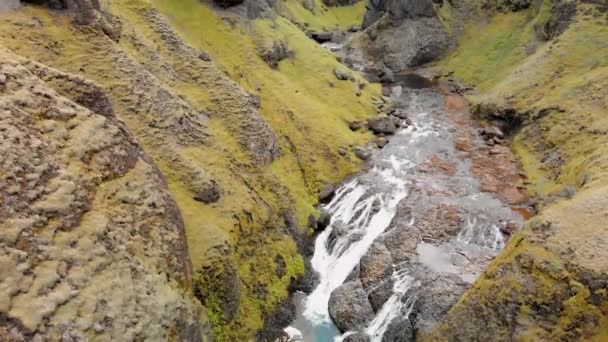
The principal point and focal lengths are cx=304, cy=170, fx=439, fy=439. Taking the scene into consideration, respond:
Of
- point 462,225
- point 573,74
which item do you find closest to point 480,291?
point 462,225

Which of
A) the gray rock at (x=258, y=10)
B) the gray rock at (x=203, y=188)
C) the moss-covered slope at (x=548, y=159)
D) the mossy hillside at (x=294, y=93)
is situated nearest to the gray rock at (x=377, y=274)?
the moss-covered slope at (x=548, y=159)

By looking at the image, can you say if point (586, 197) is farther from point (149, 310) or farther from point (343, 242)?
point (149, 310)

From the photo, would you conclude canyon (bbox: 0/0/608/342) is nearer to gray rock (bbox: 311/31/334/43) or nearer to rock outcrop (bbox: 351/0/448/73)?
rock outcrop (bbox: 351/0/448/73)

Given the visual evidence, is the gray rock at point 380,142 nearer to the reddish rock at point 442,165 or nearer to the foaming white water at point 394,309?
the reddish rock at point 442,165

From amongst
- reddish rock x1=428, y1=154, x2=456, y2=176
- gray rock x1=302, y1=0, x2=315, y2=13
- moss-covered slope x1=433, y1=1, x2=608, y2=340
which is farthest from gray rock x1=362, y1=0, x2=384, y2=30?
reddish rock x1=428, y1=154, x2=456, y2=176

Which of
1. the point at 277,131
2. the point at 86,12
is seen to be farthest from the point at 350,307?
the point at 86,12

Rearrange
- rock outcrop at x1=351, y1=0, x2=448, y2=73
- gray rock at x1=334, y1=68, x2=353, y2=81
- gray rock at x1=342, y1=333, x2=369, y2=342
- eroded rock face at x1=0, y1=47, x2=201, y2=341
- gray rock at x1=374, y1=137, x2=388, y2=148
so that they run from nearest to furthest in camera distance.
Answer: eroded rock face at x1=0, y1=47, x2=201, y2=341, gray rock at x1=342, y1=333, x2=369, y2=342, gray rock at x1=374, y1=137, x2=388, y2=148, gray rock at x1=334, y1=68, x2=353, y2=81, rock outcrop at x1=351, y1=0, x2=448, y2=73
